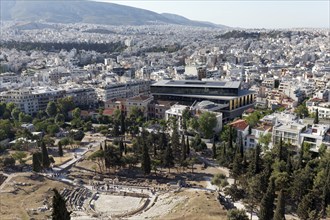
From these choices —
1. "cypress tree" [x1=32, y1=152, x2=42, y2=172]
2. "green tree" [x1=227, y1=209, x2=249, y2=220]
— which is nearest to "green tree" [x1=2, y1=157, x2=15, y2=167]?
"cypress tree" [x1=32, y1=152, x2=42, y2=172]

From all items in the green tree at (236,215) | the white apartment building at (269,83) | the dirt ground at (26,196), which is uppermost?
the white apartment building at (269,83)

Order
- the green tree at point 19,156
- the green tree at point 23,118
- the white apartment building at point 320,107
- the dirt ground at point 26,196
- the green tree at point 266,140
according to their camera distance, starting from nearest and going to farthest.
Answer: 1. the dirt ground at point 26,196
2. the green tree at point 266,140
3. the green tree at point 19,156
4. the white apartment building at point 320,107
5. the green tree at point 23,118

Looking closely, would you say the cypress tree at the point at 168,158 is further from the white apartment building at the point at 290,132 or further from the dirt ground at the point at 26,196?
the white apartment building at the point at 290,132

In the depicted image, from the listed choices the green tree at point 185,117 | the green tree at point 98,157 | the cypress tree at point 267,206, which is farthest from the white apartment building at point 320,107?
the green tree at point 98,157

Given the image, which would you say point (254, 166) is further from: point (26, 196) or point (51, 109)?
point (51, 109)

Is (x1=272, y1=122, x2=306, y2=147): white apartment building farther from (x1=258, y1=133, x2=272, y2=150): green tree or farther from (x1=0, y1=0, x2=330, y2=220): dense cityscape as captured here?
(x1=258, y1=133, x2=272, y2=150): green tree

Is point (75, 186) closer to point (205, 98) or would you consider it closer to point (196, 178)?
point (196, 178)

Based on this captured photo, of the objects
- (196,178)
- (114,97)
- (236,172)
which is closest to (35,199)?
(196,178)
